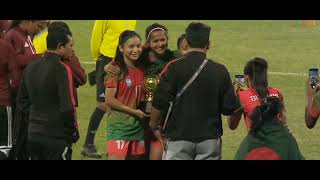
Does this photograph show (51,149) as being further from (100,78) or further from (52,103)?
(100,78)

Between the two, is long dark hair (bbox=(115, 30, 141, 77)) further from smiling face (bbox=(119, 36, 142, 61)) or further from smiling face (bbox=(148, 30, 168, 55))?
smiling face (bbox=(148, 30, 168, 55))

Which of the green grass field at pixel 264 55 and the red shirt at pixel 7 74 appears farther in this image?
the green grass field at pixel 264 55

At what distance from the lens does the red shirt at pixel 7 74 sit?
9.80 metres

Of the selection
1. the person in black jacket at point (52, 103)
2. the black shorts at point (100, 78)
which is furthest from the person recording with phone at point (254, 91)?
the black shorts at point (100, 78)

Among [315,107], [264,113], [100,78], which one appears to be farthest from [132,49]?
[100,78]

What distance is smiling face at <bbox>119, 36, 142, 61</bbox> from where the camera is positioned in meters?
9.09

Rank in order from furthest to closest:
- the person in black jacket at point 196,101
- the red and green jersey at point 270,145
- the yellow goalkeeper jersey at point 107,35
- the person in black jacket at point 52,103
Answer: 1. the yellow goalkeeper jersey at point 107,35
2. the person in black jacket at point 52,103
3. the red and green jersey at point 270,145
4. the person in black jacket at point 196,101

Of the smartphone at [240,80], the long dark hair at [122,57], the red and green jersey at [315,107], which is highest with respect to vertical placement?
the long dark hair at [122,57]

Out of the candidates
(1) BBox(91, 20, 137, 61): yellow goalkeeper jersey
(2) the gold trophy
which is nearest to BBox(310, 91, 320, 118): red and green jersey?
(2) the gold trophy

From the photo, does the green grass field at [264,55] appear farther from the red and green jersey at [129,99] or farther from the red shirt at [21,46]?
the red and green jersey at [129,99]

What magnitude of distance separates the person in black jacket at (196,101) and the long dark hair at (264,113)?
24cm

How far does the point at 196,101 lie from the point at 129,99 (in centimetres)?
130

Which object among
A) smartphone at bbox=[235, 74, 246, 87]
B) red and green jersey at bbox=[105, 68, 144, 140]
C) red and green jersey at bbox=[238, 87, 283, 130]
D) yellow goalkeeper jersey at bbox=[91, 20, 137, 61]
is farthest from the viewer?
yellow goalkeeper jersey at bbox=[91, 20, 137, 61]

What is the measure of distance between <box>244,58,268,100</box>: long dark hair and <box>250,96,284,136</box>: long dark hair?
1.11ft
